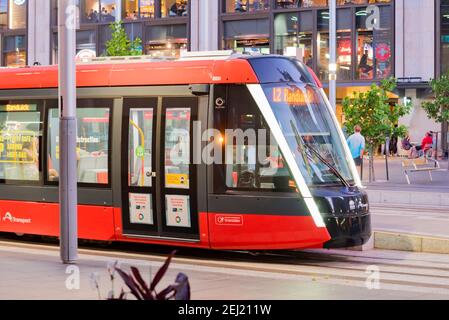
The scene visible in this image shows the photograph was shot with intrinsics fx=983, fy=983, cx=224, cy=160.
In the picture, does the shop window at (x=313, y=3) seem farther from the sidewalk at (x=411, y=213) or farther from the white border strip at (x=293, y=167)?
the white border strip at (x=293, y=167)

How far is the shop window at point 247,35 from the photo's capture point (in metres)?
54.1

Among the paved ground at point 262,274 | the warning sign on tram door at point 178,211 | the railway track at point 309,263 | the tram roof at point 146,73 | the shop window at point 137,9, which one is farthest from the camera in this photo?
the shop window at point 137,9

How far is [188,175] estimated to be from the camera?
1447 centimetres

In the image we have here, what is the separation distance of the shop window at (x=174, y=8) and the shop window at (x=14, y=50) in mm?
10713

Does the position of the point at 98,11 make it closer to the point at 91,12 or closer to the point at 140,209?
the point at 91,12

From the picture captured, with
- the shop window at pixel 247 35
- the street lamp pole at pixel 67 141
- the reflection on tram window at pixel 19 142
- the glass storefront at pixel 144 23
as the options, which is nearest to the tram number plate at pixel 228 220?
the street lamp pole at pixel 67 141

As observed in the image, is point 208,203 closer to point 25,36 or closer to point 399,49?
point 399,49

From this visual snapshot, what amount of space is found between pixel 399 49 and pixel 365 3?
3.06 meters

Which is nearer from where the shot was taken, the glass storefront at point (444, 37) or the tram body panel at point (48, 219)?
the tram body panel at point (48, 219)

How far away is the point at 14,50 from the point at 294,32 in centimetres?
1919

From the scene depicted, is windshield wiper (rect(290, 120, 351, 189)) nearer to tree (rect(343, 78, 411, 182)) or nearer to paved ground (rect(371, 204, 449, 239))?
paved ground (rect(371, 204, 449, 239))

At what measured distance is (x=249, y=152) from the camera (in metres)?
13.9

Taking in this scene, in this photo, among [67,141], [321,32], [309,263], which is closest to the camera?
[67,141]

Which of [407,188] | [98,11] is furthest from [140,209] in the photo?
[98,11]
